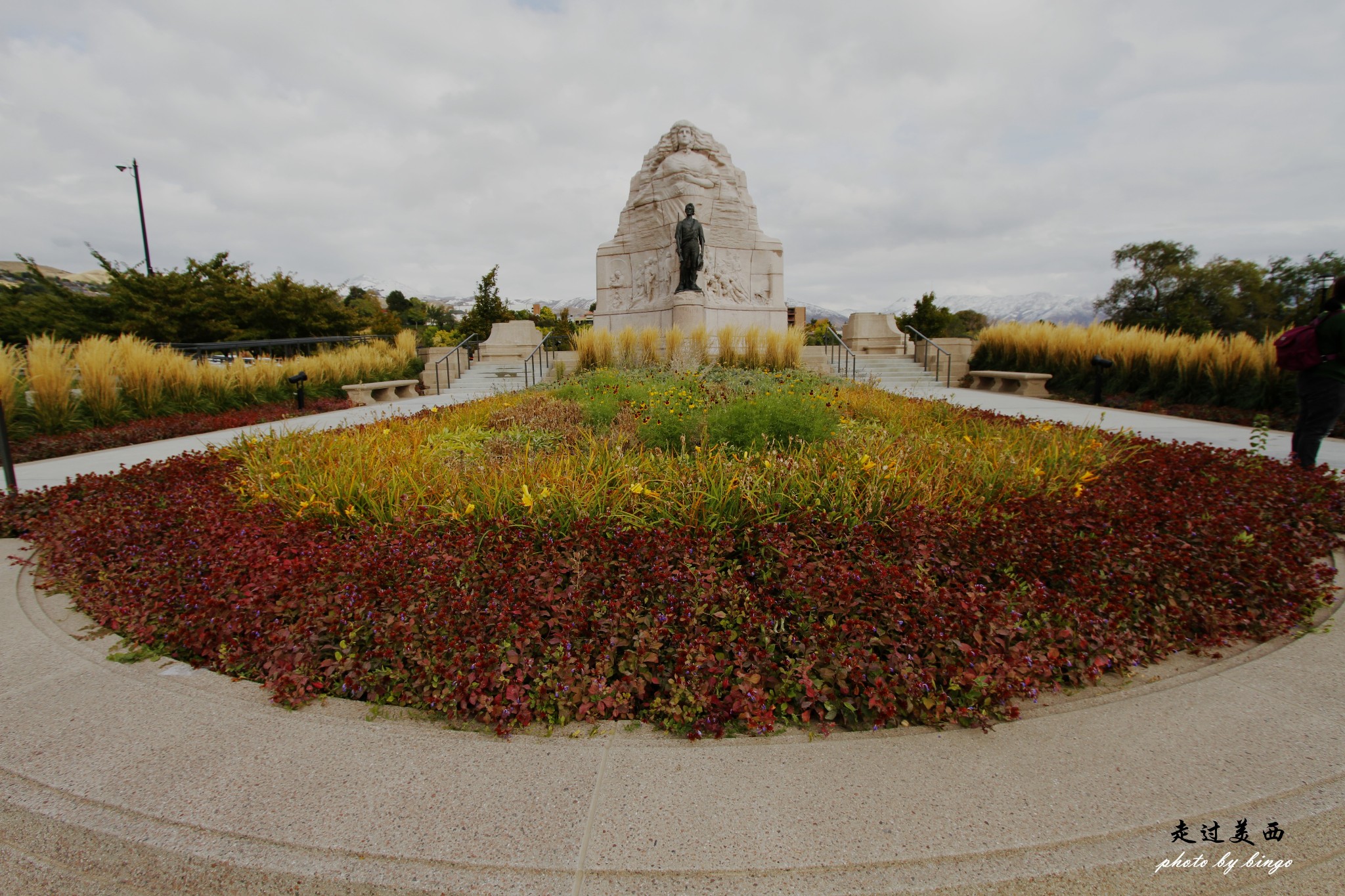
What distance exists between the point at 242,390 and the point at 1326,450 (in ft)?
53.7

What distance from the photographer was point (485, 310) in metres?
28.5

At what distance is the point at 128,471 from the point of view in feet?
16.0

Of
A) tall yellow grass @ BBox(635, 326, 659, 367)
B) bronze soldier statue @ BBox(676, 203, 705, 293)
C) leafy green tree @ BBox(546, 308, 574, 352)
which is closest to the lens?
tall yellow grass @ BBox(635, 326, 659, 367)

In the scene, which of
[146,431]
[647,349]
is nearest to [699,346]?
[647,349]

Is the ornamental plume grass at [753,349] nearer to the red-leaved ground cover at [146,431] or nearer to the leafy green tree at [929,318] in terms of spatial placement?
the red-leaved ground cover at [146,431]

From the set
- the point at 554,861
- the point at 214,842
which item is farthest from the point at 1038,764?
the point at 214,842

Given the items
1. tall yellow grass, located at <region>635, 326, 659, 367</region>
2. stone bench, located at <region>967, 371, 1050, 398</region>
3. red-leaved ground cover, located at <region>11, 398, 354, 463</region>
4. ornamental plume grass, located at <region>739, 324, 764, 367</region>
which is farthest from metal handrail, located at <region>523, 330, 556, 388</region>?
stone bench, located at <region>967, 371, 1050, 398</region>

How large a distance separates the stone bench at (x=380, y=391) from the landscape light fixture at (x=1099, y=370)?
1485cm

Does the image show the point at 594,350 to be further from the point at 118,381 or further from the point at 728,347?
the point at 118,381

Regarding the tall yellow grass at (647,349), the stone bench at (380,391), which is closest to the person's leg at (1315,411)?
the tall yellow grass at (647,349)

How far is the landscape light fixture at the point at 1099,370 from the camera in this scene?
11383mm

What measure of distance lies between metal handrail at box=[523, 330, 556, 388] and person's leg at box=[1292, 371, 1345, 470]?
12.5m

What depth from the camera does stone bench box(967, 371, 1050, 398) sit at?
44.2 feet

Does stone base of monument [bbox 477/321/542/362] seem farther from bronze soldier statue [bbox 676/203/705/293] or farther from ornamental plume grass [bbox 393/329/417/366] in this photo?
bronze soldier statue [bbox 676/203/705/293]
